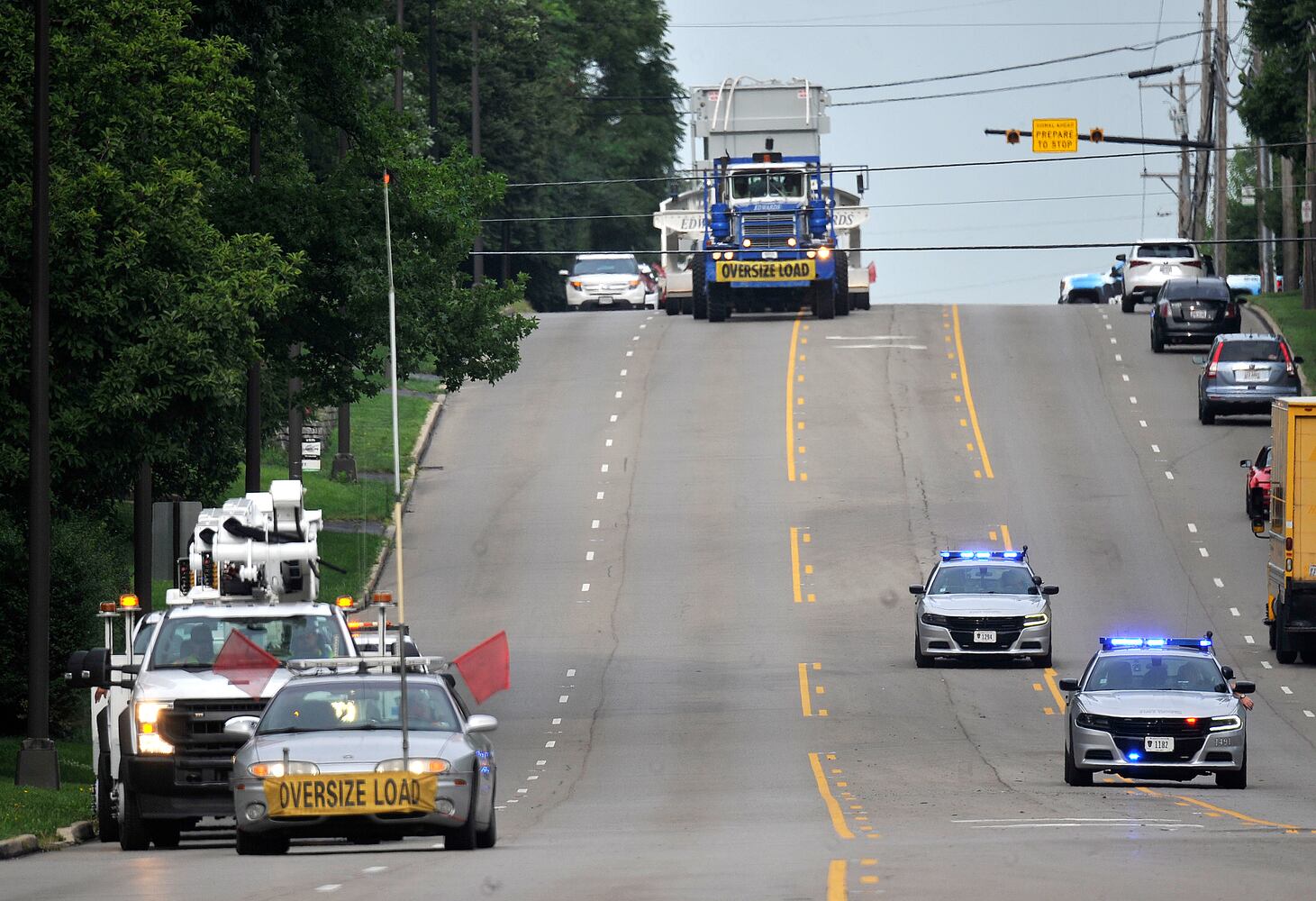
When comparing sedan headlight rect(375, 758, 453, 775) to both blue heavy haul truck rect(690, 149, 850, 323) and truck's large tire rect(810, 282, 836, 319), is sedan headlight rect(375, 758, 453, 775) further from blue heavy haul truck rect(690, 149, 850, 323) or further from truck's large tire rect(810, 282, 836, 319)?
truck's large tire rect(810, 282, 836, 319)

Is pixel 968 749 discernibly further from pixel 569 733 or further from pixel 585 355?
pixel 585 355

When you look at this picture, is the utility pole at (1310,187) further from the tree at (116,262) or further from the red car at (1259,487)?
the tree at (116,262)

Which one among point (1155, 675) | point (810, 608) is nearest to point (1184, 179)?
point (810, 608)

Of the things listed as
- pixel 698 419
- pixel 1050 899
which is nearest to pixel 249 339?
pixel 1050 899

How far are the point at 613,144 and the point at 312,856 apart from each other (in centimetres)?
9152

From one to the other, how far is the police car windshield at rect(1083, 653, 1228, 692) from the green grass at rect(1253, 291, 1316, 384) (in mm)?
34339

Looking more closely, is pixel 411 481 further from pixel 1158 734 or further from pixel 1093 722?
pixel 1158 734

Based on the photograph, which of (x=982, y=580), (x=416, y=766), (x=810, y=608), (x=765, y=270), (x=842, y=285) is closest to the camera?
(x=416, y=766)

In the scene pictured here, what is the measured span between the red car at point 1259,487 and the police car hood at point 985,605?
782 cm

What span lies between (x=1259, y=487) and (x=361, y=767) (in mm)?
28269

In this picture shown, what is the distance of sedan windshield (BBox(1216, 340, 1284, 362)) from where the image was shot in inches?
2004

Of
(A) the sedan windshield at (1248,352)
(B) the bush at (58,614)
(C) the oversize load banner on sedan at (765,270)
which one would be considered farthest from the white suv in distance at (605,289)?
(B) the bush at (58,614)

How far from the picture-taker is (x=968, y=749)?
85.6 feet

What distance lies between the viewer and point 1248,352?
51031 millimetres
